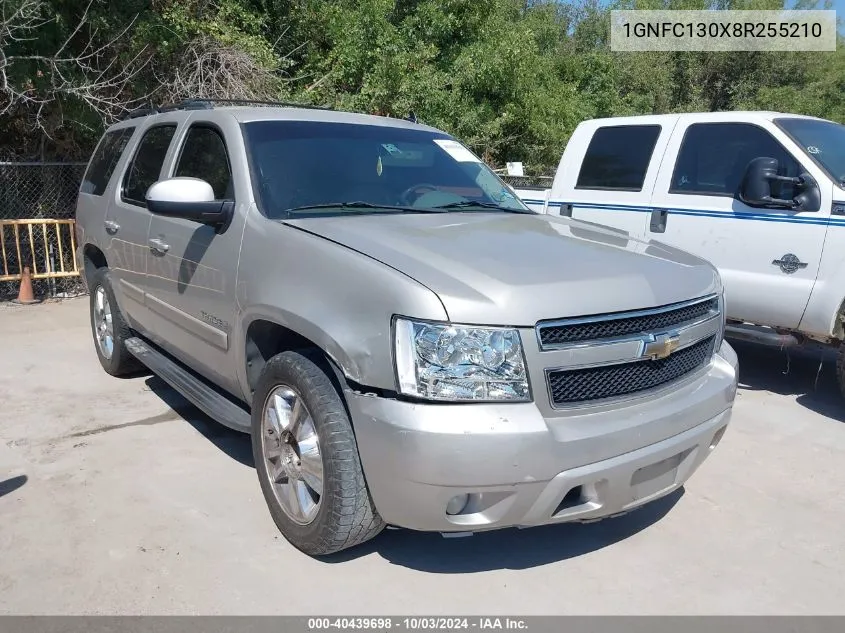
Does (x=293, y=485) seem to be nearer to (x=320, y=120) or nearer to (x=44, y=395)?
(x=320, y=120)

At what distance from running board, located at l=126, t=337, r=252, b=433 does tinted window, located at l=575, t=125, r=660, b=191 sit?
412cm

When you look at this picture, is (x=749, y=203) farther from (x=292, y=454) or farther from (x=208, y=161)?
(x=292, y=454)

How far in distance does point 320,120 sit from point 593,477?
2.55 meters

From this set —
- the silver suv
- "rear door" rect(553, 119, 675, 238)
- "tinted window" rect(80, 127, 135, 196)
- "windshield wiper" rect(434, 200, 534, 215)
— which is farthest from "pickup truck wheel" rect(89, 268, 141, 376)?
"rear door" rect(553, 119, 675, 238)

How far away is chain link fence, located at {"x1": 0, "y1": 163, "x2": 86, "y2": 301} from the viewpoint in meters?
9.42

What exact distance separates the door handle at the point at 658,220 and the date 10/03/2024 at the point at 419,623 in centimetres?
419

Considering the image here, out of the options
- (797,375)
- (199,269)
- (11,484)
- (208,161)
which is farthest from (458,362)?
(797,375)

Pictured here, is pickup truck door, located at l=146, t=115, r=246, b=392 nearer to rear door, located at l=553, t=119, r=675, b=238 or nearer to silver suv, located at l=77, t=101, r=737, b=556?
silver suv, located at l=77, t=101, r=737, b=556

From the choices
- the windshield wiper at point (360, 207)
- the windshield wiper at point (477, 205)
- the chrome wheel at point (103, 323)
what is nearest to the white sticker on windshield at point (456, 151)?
the windshield wiper at point (477, 205)

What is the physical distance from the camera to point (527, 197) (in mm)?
7660

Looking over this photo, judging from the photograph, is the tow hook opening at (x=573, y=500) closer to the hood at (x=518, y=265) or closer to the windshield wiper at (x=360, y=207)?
the hood at (x=518, y=265)

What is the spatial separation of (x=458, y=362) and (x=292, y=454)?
3.42 ft

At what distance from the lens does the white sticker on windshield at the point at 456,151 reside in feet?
14.9

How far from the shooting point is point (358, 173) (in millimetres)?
3959
